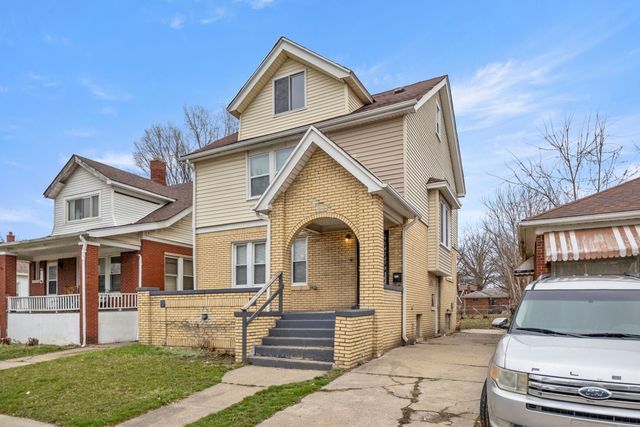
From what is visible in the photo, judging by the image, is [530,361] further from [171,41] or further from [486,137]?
[171,41]

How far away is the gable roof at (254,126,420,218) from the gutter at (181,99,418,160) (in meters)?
3.02

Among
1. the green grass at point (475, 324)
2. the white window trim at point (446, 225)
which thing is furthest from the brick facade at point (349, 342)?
the green grass at point (475, 324)

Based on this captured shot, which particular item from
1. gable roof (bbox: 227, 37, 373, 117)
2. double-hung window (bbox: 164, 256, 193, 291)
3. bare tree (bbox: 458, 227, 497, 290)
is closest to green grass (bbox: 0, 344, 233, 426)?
double-hung window (bbox: 164, 256, 193, 291)

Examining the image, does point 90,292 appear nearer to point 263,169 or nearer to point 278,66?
point 263,169

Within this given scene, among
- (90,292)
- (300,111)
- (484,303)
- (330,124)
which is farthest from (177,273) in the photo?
(484,303)

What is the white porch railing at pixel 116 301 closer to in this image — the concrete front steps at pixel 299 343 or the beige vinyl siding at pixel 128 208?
the beige vinyl siding at pixel 128 208

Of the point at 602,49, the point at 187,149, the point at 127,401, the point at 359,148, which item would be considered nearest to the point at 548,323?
the point at 127,401

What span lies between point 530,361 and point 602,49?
16327 millimetres

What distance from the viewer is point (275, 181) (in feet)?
34.5

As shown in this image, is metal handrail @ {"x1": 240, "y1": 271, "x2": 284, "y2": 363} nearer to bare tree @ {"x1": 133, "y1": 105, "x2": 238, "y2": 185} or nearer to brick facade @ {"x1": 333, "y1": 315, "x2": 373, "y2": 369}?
brick facade @ {"x1": 333, "y1": 315, "x2": 373, "y2": 369}

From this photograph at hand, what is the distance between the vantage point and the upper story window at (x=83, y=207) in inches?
733

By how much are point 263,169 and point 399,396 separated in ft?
32.7

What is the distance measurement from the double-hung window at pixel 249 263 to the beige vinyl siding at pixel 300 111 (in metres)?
3.98

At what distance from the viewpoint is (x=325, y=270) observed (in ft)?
42.4
